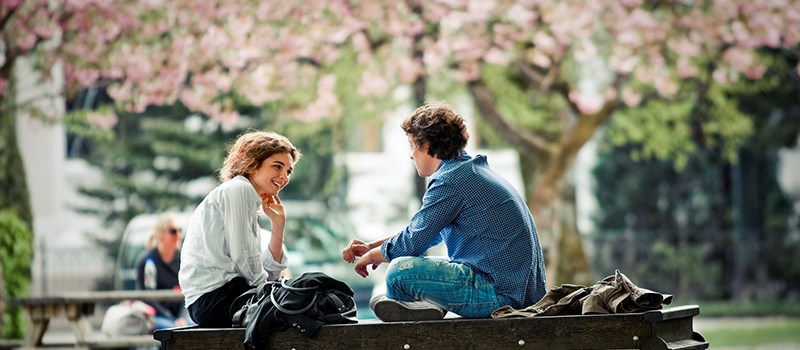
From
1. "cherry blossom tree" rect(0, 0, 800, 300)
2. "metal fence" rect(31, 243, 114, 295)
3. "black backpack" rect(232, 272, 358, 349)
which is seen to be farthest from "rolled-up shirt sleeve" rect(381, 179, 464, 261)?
"metal fence" rect(31, 243, 114, 295)

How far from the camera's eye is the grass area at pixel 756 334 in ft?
62.3

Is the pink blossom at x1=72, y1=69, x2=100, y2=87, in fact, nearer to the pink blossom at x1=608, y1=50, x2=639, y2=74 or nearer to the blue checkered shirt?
the pink blossom at x1=608, y1=50, x2=639, y2=74

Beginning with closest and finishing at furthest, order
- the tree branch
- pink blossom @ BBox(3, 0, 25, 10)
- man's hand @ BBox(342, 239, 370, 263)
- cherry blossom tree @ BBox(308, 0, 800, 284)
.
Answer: man's hand @ BBox(342, 239, 370, 263)
pink blossom @ BBox(3, 0, 25, 10)
cherry blossom tree @ BBox(308, 0, 800, 284)
the tree branch

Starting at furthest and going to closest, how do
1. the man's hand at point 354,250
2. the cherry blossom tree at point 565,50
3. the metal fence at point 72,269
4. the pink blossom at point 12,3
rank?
the metal fence at point 72,269, the cherry blossom tree at point 565,50, the pink blossom at point 12,3, the man's hand at point 354,250

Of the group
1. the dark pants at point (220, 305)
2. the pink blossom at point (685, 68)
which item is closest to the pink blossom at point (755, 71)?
the pink blossom at point (685, 68)

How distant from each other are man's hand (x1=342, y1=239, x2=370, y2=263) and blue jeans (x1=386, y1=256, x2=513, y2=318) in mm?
436

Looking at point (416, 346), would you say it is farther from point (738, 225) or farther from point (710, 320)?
point (738, 225)

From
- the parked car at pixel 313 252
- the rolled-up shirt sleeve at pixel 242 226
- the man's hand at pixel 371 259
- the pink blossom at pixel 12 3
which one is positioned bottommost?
the parked car at pixel 313 252

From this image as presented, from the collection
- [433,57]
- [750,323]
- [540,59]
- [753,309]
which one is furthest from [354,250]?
[753,309]

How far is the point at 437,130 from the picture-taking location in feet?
24.5

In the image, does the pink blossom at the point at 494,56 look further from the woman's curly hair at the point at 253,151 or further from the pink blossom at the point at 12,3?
the woman's curly hair at the point at 253,151

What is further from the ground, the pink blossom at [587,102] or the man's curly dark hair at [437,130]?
the pink blossom at [587,102]

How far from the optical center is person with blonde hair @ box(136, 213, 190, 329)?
1341cm

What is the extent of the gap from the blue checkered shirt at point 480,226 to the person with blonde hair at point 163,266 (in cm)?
617
